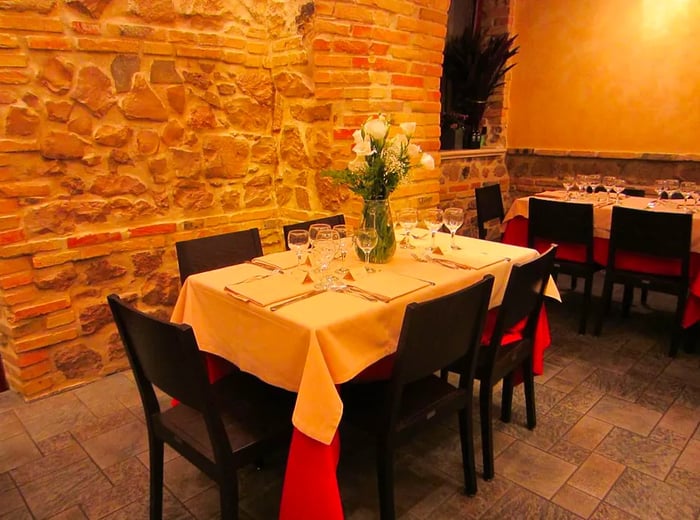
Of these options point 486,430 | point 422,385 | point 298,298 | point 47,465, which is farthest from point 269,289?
point 47,465

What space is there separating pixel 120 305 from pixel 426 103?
241cm

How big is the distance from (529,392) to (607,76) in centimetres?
352

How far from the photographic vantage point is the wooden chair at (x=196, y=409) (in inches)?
54.8

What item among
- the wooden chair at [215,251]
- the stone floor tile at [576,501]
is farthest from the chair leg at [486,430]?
the wooden chair at [215,251]

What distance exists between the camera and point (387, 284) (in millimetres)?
1850

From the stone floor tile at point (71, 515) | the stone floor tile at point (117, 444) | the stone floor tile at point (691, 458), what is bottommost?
the stone floor tile at point (691, 458)

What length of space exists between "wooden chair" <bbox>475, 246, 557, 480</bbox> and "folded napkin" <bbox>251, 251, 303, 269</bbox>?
33.1 inches

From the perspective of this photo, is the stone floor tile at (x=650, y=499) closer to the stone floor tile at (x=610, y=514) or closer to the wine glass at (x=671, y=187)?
the stone floor tile at (x=610, y=514)

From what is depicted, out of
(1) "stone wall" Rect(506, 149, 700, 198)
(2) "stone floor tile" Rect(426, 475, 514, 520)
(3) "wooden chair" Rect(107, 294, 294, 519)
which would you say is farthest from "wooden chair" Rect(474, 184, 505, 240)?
(3) "wooden chair" Rect(107, 294, 294, 519)

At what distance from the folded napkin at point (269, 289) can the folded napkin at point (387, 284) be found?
0.20 meters

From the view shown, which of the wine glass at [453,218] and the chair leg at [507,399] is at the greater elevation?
the wine glass at [453,218]

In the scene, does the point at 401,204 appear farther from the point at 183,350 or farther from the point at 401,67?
the point at 183,350

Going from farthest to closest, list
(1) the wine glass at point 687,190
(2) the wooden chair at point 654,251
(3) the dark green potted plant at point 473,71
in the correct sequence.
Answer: (3) the dark green potted plant at point 473,71 < (1) the wine glass at point 687,190 < (2) the wooden chair at point 654,251

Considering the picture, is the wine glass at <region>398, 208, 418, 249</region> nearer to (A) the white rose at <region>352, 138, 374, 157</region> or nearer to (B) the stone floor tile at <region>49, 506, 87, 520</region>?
(A) the white rose at <region>352, 138, 374, 157</region>
